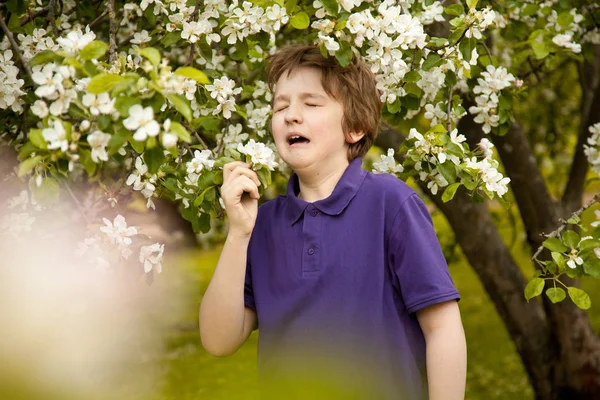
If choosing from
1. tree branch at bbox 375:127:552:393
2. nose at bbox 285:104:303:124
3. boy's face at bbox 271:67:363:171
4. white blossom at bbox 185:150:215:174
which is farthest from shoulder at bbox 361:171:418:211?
tree branch at bbox 375:127:552:393

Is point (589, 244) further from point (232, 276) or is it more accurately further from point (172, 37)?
point (172, 37)

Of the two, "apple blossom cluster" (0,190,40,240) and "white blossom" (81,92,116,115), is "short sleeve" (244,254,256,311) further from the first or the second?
"white blossom" (81,92,116,115)

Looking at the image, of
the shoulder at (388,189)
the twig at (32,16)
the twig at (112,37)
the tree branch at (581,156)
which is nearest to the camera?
the shoulder at (388,189)

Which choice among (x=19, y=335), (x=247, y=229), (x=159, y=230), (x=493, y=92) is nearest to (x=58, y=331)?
(x=19, y=335)

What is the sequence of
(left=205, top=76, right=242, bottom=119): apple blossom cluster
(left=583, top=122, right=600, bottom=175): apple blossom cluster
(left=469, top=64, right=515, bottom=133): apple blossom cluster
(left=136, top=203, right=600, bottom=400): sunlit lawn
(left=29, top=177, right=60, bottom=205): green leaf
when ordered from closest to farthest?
(left=136, top=203, right=600, bottom=400): sunlit lawn
(left=29, top=177, right=60, bottom=205): green leaf
(left=205, top=76, right=242, bottom=119): apple blossom cluster
(left=469, top=64, right=515, bottom=133): apple blossom cluster
(left=583, top=122, right=600, bottom=175): apple blossom cluster

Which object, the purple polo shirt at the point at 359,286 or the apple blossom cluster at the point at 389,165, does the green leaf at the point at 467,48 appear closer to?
the apple blossom cluster at the point at 389,165

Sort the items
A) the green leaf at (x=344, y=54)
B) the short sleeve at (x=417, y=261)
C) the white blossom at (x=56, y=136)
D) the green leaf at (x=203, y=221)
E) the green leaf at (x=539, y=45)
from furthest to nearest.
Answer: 1. the green leaf at (x=539, y=45)
2. the green leaf at (x=203, y=221)
3. the green leaf at (x=344, y=54)
4. the short sleeve at (x=417, y=261)
5. the white blossom at (x=56, y=136)

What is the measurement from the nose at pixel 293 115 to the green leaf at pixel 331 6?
1.23 feet

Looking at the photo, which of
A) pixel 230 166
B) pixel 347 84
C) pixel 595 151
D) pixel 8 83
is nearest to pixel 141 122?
pixel 230 166

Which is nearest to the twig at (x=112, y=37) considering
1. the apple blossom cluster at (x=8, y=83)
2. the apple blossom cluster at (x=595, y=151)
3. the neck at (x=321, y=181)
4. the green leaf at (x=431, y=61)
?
the apple blossom cluster at (x=8, y=83)

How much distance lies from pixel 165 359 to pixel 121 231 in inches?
64.2

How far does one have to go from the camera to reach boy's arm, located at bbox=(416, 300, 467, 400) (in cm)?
207

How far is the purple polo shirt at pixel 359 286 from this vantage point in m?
2.08

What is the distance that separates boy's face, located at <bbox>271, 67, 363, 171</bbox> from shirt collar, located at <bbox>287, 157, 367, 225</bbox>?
0.07 meters
